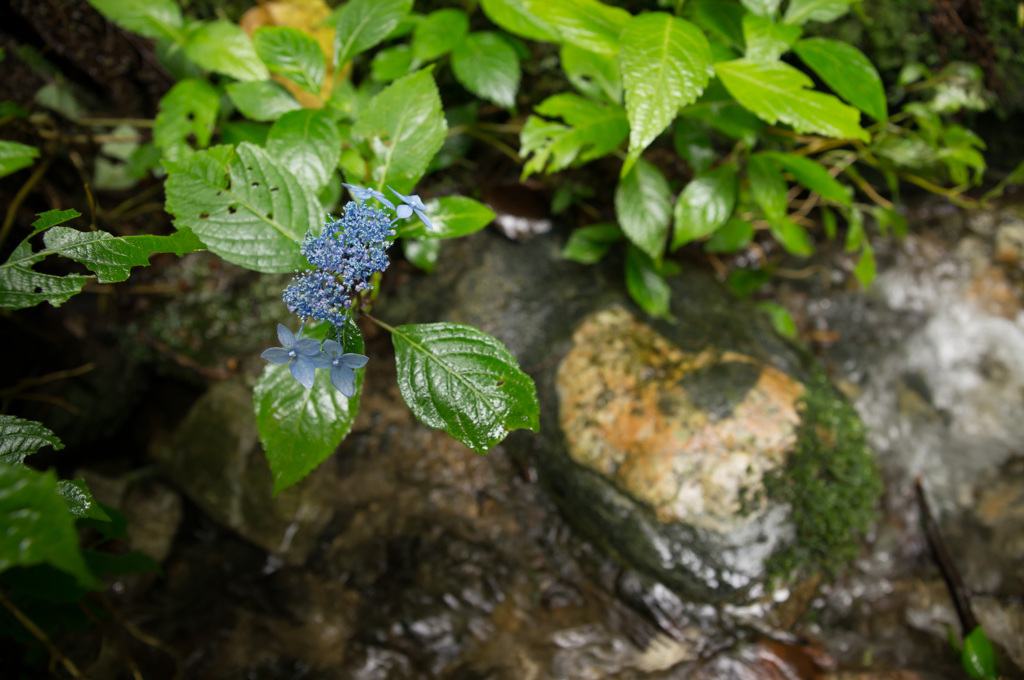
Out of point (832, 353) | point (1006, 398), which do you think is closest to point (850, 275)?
point (832, 353)

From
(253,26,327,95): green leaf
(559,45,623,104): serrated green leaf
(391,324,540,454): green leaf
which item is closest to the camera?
(391,324,540,454): green leaf

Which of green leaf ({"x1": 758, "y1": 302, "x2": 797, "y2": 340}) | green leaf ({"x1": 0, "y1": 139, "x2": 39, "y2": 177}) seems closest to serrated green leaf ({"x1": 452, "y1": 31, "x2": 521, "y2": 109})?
green leaf ({"x1": 0, "y1": 139, "x2": 39, "y2": 177})

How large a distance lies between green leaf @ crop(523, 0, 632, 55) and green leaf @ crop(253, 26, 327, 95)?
781 mm

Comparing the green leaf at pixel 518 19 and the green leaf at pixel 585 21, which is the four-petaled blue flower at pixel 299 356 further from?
the green leaf at pixel 518 19

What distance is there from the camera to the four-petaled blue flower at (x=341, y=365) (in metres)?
1.15

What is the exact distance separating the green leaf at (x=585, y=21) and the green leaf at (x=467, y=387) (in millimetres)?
1062

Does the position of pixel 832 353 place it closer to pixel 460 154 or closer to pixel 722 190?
pixel 722 190

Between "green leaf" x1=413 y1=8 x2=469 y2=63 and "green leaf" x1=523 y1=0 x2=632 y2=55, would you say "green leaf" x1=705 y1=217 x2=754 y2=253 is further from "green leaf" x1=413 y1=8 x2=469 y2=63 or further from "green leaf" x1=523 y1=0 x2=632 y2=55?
"green leaf" x1=413 y1=8 x2=469 y2=63

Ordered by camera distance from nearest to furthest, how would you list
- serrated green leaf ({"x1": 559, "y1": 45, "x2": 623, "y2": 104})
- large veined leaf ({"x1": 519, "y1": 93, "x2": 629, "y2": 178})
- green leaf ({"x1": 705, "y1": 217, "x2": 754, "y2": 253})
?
large veined leaf ({"x1": 519, "y1": 93, "x2": 629, "y2": 178}) < serrated green leaf ({"x1": 559, "y1": 45, "x2": 623, "y2": 104}) < green leaf ({"x1": 705, "y1": 217, "x2": 754, "y2": 253})

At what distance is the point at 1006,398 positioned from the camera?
2602 mm

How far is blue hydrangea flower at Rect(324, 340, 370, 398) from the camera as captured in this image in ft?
3.76

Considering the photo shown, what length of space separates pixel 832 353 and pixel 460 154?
7.48ft

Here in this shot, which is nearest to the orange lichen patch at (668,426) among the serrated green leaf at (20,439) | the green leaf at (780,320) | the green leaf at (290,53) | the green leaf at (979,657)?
the green leaf at (780,320)

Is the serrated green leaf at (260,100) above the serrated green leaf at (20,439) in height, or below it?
above
